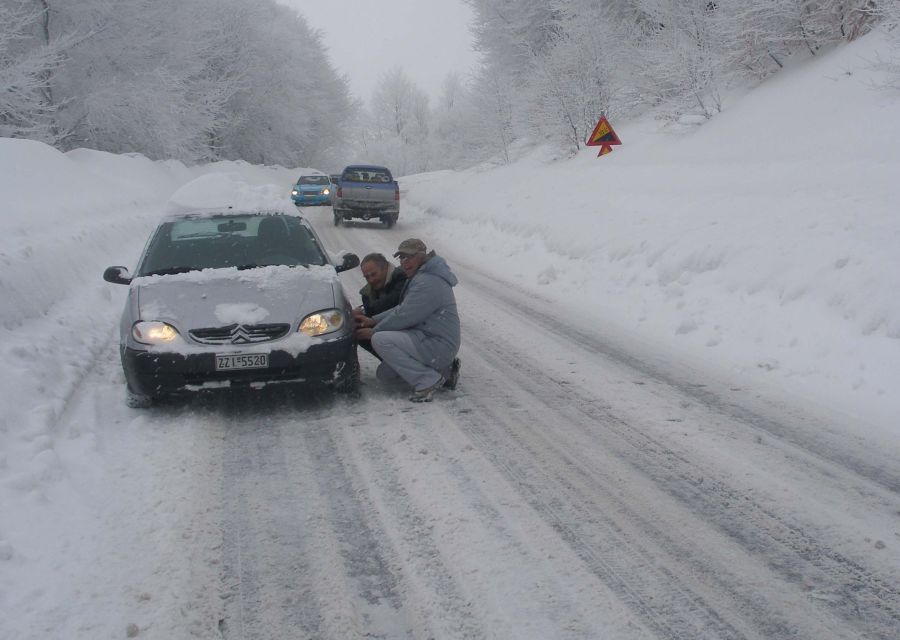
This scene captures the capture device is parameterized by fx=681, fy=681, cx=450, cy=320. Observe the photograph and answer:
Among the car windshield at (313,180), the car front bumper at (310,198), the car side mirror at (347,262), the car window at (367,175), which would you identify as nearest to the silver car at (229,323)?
the car side mirror at (347,262)

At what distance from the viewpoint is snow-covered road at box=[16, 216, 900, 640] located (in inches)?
117

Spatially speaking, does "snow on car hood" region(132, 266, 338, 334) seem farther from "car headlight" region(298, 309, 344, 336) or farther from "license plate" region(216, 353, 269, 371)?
"license plate" region(216, 353, 269, 371)

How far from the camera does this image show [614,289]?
10023 mm

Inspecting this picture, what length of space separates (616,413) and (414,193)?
31.3 m

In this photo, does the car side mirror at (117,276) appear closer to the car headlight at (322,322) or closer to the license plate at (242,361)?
the license plate at (242,361)

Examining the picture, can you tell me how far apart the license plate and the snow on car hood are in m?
0.27

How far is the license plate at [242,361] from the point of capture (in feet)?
17.0

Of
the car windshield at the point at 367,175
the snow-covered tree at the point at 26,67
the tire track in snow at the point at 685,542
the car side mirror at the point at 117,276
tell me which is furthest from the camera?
the car windshield at the point at 367,175

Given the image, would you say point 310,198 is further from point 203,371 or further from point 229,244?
point 203,371

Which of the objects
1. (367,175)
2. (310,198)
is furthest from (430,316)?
(310,198)

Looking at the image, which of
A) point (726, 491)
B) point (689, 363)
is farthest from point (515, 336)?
point (726, 491)

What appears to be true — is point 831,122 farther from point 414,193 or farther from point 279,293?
point 414,193

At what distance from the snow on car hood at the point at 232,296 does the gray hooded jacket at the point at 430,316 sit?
0.61m

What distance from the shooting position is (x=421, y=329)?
19.5 ft
